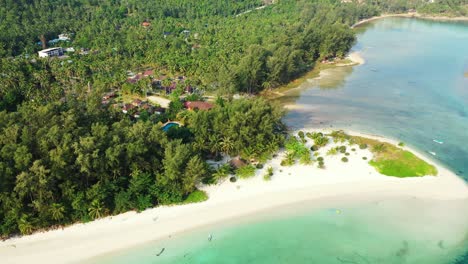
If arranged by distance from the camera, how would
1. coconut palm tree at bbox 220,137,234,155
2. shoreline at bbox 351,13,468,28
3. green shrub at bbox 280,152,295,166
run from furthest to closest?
shoreline at bbox 351,13,468,28
green shrub at bbox 280,152,295,166
coconut palm tree at bbox 220,137,234,155

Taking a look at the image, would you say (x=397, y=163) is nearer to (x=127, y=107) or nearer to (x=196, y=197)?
(x=196, y=197)

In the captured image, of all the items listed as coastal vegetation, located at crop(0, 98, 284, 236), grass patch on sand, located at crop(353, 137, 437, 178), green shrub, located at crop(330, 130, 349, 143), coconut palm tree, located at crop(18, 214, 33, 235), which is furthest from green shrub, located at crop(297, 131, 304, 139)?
coconut palm tree, located at crop(18, 214, 33, 235)

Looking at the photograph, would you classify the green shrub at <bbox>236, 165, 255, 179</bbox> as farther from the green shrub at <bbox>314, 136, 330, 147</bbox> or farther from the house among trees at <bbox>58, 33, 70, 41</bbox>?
the house among trees at <bbox>58, 33, 70, 41</bbox>

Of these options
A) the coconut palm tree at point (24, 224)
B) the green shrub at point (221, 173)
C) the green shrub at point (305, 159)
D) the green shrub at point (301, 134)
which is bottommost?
the green shrub at point (305, 159)

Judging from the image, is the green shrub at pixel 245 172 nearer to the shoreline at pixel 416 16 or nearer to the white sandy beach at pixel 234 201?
the white sandy beach at pixel 234 201

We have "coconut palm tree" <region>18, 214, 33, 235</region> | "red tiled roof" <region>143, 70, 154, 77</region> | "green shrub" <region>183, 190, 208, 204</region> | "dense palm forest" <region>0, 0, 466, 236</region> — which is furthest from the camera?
"red tiled roof" <region>143, 70, 154, 77</region>

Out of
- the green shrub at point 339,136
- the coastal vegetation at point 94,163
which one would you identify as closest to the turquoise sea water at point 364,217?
the green shrub at point 339,136

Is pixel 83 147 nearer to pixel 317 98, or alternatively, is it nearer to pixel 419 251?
pixel 419 251
